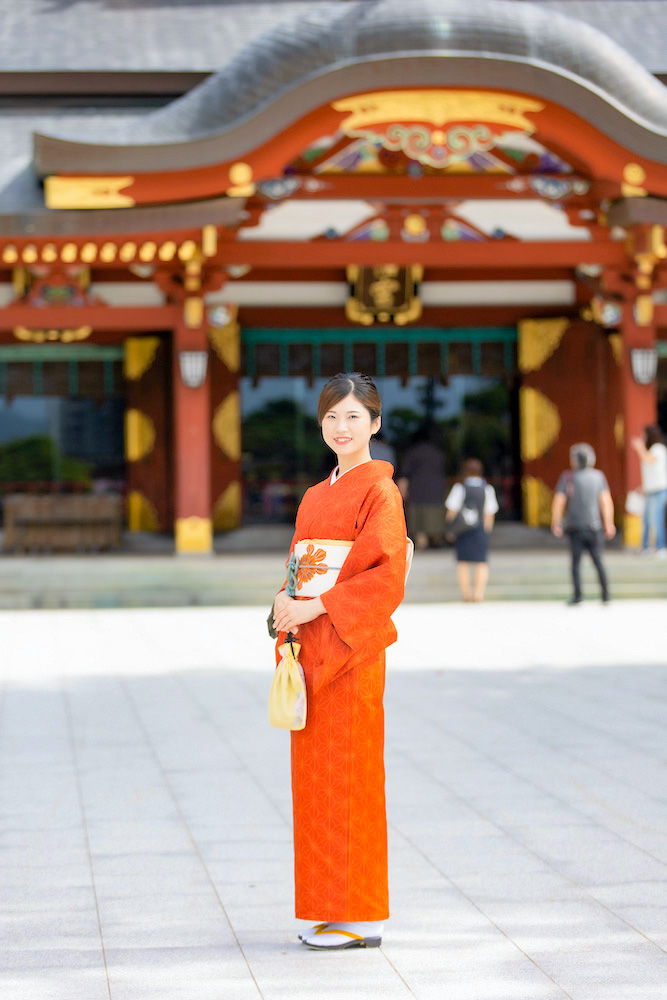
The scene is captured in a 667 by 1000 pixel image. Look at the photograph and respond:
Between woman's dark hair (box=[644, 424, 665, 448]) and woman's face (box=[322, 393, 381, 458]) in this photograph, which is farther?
woman's dark hair (box=[644, 424, 665, 448])

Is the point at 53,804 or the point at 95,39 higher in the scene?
the point at 95,39

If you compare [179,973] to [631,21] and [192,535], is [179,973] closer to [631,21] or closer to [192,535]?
[192,535]

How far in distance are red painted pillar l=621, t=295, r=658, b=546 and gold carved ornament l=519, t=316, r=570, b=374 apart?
2.00m

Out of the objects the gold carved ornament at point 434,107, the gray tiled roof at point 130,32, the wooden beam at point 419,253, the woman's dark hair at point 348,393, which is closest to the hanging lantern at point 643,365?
the wooden beam at point 419,253

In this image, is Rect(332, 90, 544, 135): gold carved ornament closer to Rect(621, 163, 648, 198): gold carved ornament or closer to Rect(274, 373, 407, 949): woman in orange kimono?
Rect(621, 163, 648, 198): gold carved ornament

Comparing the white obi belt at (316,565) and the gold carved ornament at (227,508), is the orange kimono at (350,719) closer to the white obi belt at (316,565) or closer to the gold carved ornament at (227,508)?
the white obi belt at (316,565)

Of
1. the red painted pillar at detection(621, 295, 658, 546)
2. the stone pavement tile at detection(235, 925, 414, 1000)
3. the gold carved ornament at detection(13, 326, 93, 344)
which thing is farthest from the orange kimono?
the gold carved ornament at detection(13, 326, 93, 344)

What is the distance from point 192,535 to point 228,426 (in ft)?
8.54

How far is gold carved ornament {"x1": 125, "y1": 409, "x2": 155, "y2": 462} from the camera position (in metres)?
15.3

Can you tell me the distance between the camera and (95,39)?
15.3m

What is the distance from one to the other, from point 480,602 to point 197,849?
7633mm

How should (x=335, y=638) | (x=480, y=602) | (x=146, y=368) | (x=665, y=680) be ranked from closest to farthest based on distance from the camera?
(x=335, y=638), (x=665, y=680), (x=480, y=602), (x=146, y=368)

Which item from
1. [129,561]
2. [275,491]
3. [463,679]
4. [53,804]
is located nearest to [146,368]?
[275,491]

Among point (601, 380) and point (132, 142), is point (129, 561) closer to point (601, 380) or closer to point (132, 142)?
point (132, 142)
